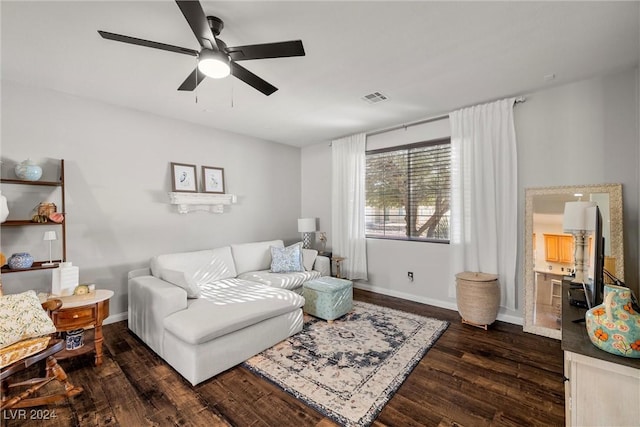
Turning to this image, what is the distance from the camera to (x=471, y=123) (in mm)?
3381

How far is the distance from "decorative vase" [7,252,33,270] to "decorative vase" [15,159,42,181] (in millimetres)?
721

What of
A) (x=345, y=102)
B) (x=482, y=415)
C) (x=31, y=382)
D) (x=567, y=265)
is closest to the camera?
(x=482, y=415)

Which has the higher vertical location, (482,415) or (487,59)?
(487,59)

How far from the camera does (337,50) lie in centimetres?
223

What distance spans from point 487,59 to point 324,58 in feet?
4.62

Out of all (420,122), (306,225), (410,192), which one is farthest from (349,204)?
(420,122)

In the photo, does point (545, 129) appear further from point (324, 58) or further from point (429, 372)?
point (429, 372)

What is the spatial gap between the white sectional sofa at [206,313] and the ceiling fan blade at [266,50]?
78.2 inches

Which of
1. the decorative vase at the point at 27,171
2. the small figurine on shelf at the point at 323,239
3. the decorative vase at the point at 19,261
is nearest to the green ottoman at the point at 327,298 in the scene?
the small figurine on shelf at the point at 323,239

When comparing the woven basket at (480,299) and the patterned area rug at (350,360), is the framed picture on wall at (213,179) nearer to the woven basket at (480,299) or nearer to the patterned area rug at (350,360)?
the patterned area rug at (350,360)

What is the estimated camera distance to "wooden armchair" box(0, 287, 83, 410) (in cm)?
163

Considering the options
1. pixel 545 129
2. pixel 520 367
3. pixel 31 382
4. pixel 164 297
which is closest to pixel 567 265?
pixel 520 367

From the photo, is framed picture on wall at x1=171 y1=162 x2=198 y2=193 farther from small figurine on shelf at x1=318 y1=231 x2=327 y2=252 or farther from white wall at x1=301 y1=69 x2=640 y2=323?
white wall at x1=301 y1=69 x2=640 y2=323

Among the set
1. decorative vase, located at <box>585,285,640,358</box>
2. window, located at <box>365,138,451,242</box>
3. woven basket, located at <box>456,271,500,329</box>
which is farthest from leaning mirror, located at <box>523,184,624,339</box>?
decorative vase, located at <box>585,285,640,358</box>
